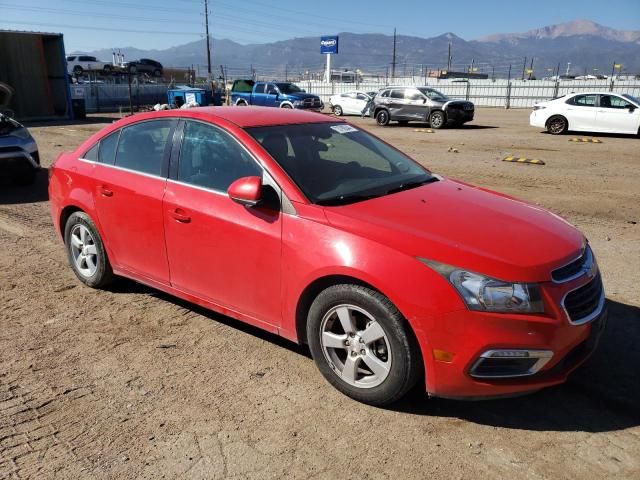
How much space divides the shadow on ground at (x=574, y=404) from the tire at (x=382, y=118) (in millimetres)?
20387

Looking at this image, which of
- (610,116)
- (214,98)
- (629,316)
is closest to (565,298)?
(629,316)

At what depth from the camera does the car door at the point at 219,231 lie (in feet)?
10.9

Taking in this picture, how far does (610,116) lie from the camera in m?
17.4

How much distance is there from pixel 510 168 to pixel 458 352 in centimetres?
974

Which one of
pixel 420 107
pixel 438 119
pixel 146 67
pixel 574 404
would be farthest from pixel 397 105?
pixel 146 67

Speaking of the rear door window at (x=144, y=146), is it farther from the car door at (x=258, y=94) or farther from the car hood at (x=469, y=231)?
the car door at (x=258, y=94)

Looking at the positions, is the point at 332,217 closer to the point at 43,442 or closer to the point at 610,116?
the point at 43,442

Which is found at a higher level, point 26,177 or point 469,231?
point 469,231

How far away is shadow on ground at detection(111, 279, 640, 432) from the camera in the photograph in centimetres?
293

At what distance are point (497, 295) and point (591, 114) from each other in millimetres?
17750

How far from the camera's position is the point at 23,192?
9.09 metres

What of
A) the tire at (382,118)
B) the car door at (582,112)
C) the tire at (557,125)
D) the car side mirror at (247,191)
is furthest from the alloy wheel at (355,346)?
the tire at (382,118)

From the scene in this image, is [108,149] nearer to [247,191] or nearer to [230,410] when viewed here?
[247,191]

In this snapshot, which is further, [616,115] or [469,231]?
[616,115]
